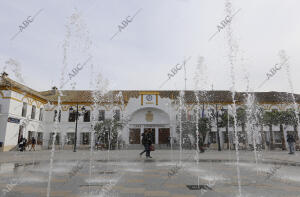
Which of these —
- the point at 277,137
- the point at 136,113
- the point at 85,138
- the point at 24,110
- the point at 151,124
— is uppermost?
the point at 136,113

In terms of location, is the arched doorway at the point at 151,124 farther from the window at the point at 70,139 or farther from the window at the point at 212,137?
the window at the point at 70,139

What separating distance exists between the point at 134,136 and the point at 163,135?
4257 mm

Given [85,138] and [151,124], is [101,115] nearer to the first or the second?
[85,138]

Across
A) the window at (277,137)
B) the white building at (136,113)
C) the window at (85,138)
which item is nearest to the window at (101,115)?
the white building at (136,113)

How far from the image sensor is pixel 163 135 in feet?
100

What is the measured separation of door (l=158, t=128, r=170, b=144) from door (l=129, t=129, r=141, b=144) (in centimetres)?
308

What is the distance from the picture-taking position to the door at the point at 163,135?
1192 inches

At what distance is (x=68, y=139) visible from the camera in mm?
29172

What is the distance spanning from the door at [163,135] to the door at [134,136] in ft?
10.1

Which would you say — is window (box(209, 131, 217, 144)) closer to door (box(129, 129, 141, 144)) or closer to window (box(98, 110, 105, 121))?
door (box(129, 129, 141, 144))

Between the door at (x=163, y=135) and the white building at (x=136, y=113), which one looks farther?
the door at (x=163, y=135)

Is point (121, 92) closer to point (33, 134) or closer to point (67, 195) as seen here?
point (33, 134)

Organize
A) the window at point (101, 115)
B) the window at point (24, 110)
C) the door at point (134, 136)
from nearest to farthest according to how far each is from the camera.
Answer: the window at point (24, 110), the door at point (134, 136), the window at point (101, 115)

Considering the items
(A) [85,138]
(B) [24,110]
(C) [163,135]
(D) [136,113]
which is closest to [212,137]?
(C) [163,135]
